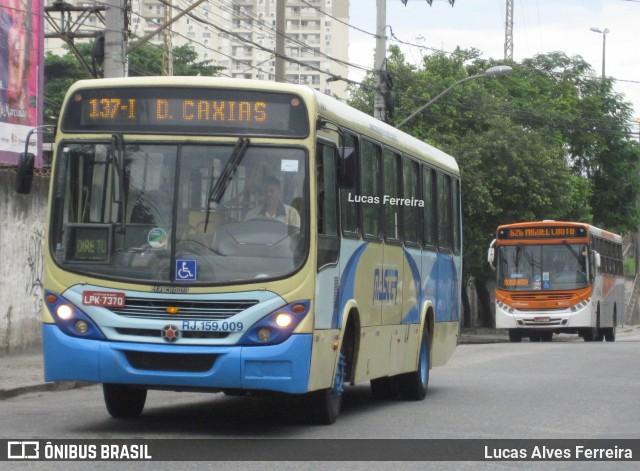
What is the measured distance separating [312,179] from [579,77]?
177 feet

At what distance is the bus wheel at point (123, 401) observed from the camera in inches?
485

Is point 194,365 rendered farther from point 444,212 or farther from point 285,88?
Result: point 444,212

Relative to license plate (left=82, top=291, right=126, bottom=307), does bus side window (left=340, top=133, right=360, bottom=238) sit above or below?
above

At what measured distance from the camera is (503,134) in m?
44.3

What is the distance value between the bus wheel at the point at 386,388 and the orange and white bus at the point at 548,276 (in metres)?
21.6

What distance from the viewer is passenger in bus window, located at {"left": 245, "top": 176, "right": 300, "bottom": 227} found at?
437 inches

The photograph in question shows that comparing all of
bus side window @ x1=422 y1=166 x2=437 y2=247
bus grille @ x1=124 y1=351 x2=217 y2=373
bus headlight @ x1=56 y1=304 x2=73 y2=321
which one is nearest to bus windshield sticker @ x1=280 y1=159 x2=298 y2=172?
bus grille @ x1=124 y1=351 x2=217 y2=373

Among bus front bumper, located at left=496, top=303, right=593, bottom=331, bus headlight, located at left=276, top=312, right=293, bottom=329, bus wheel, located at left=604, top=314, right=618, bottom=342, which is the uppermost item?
bus headlight, located at left=276, top=312, right=293, bottom=329

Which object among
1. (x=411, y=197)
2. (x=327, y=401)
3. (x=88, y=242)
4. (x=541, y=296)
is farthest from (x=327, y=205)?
(x=541, y=296)

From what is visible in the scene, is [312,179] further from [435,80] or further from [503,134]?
[435,80]

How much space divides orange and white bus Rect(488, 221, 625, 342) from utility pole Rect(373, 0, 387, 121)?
8.32 meters

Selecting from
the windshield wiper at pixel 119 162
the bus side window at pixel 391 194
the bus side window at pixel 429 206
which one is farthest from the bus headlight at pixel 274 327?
the bus side window at pixel 429 206

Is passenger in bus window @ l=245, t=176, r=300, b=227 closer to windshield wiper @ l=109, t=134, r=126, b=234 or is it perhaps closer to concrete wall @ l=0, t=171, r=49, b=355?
windshield wiper @ l=109, t=134, r=126, b=234

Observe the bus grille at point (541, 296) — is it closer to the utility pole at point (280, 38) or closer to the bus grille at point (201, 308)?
the utility pole at point (280, 38)
